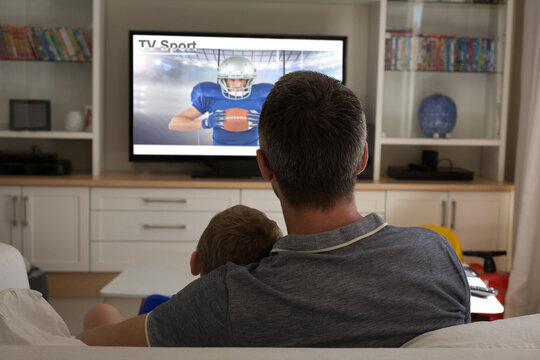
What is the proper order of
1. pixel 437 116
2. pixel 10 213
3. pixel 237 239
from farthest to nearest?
pixel 437 116 < pixel 10 213 < pixel 237 239

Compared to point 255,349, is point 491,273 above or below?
below

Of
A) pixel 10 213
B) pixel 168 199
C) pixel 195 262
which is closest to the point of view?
pixel 195 262

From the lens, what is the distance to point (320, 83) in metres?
1.20

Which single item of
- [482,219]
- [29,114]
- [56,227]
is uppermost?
[29,114]

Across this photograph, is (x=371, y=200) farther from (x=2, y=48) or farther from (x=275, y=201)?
(x=2, y=48)

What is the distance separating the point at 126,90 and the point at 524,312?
2.92 meters

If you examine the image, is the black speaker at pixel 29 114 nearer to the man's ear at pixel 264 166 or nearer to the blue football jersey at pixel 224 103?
the blue football jersey at pixel 224 103

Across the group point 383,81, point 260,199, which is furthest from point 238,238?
point 383,81

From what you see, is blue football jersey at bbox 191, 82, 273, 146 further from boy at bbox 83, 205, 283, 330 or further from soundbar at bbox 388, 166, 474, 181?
boy at bbox 83, 205, 283, 330

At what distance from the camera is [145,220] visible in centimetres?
404

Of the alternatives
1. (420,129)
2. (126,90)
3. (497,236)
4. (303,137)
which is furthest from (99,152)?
(303,137)

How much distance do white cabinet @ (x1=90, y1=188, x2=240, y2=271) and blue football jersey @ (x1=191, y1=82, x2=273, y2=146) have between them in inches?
17.4

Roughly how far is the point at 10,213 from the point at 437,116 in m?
2.79

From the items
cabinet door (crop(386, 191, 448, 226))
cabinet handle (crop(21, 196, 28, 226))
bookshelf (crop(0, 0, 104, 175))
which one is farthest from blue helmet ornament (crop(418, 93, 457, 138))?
cabinet handle (crop(21, 196, 28, 226))
